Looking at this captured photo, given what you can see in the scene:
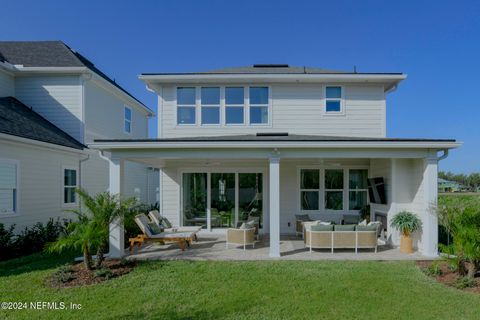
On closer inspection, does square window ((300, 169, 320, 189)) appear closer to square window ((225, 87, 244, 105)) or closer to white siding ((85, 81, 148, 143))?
square window ((225, 87, 244, 105))

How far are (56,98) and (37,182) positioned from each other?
180 inches

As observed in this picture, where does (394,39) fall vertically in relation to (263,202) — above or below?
above

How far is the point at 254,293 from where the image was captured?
5918mm

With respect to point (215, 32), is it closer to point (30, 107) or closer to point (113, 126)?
point (113, 126)

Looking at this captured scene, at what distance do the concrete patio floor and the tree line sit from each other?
10466 centimetres

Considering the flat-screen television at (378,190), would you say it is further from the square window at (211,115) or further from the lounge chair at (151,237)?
the lounge chair at (151,237)

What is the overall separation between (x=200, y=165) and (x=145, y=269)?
5.58m

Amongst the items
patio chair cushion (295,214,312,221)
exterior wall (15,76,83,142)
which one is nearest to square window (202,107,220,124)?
patio chair cushion (295,214,312,221)

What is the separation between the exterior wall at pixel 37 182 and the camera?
9.96 m

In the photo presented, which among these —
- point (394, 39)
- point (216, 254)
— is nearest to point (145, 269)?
point (216, 254)

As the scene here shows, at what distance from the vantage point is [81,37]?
17.0 m

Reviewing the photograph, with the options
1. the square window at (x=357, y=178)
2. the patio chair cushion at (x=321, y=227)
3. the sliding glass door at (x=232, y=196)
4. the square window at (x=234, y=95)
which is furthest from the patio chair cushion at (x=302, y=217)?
the square window at (x=234, y=95)

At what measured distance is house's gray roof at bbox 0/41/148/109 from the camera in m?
13.8

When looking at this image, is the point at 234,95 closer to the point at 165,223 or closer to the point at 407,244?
the point at 165,223
